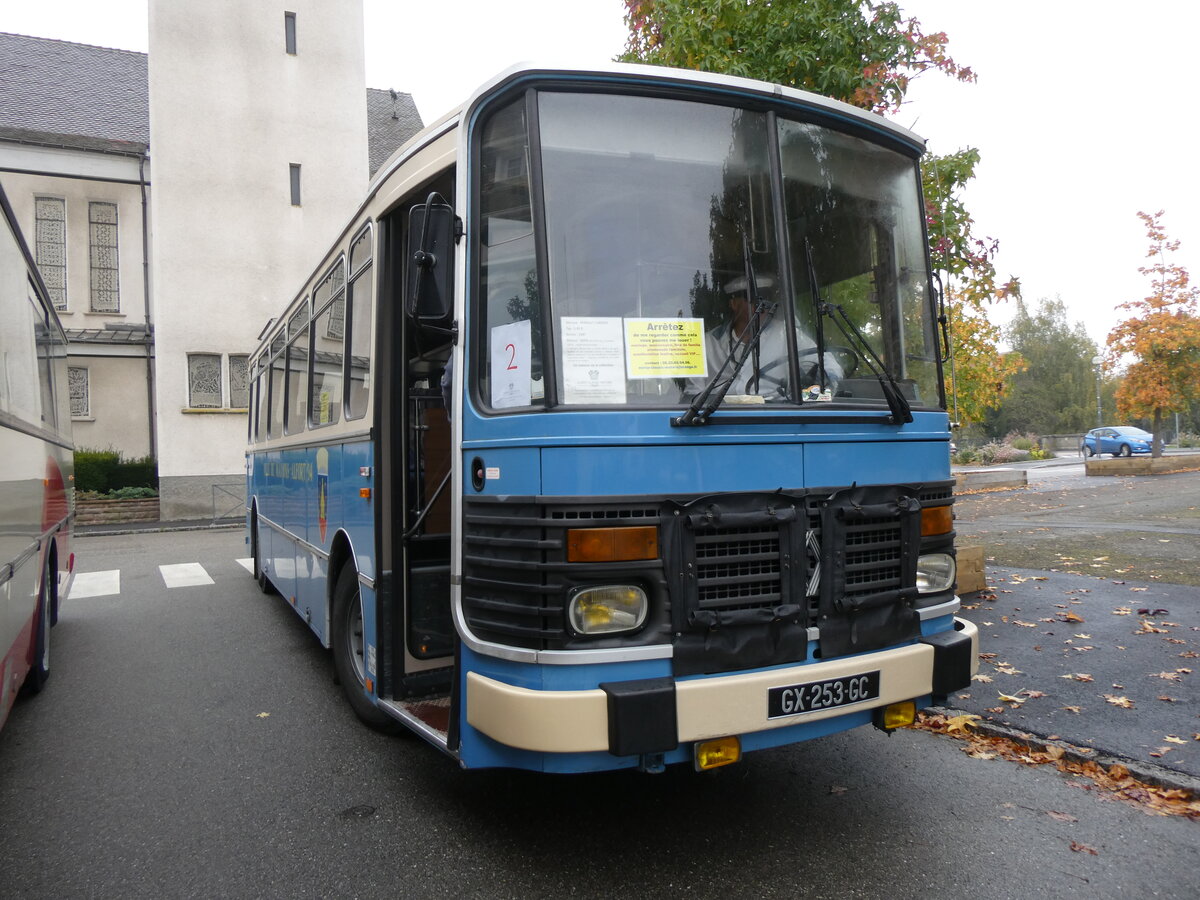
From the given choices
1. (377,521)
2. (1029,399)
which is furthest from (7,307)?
(1029,399)

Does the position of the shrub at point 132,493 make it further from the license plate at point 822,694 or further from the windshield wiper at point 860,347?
the license plate at point 822,694

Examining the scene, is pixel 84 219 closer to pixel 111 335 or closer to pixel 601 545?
pixel 111 335

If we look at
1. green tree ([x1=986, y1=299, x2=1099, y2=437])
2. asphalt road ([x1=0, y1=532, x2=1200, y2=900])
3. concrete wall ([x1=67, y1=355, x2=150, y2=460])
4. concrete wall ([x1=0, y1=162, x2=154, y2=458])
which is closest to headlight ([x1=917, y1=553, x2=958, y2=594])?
asphalt road ([x1=0, y1=532, x2=1200, y2=900])

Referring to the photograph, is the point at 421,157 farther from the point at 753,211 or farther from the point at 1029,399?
the point at 1029,399

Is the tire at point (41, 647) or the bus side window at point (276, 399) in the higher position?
the bus side window at point (276, 399)

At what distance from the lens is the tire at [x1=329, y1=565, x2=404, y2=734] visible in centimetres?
505

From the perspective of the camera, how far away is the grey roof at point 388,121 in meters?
30.0

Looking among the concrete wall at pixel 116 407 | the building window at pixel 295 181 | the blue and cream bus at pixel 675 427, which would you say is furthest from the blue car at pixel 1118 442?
the blue and cream bus at pixel 675 427

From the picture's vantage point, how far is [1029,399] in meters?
59.3

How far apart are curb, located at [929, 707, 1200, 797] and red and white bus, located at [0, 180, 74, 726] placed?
5030mm

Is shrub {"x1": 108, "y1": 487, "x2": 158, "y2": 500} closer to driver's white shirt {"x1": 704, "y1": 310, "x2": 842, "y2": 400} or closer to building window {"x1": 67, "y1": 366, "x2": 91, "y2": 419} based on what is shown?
building window {"x1": 67, "y1": 366, "x2": 91, "y2": 419}

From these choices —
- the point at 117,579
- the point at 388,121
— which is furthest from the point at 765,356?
the point at 388,121

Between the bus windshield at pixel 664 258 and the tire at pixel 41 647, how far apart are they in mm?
4491

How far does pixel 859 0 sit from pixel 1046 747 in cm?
582
